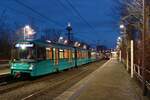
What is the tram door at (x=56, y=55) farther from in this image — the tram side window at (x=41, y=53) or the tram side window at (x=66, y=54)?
the tram side window at (x=66, y=54)

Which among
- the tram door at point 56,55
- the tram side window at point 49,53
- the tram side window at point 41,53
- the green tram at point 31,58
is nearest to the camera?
the green tram at point 31,58

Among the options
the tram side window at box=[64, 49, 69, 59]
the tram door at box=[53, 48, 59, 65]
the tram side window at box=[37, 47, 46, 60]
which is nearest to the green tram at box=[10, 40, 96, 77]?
the tram side window at box=[37, 47, 46, 60]

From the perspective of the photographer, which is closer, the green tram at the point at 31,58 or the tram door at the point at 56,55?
the green tram at the point at 31,58

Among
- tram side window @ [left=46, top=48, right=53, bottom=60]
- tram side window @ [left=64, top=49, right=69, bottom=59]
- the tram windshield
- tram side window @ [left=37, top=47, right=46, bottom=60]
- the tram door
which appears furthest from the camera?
tram side window @ [left=64, top=49, right=69, bottom=59]

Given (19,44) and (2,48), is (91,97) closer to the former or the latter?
(19,44)

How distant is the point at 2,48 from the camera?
7281cm

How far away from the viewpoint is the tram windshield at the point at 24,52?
26.5m

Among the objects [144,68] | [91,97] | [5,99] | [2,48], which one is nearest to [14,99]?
[5,99]

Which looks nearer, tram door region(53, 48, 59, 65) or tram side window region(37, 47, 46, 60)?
tram side window region(37, 47, 46, 60)

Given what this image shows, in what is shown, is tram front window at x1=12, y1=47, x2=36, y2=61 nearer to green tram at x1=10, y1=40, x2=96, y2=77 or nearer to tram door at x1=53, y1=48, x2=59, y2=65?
green tram at x1=10, y1=40, x2=96, y2=77

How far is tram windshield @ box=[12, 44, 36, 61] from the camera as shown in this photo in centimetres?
2648

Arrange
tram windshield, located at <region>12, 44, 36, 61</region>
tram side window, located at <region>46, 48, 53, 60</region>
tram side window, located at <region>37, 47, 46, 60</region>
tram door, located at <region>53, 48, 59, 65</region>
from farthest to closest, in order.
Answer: tram door, located at <region>53, 48, 59, 65</region>
tram side window, located at <region>46, 48, 53, 60</region>
tram side window, located at <region>37, 47, 46, 60</region>
tram windshield, located at <region>12, 44, 36, 61</region>

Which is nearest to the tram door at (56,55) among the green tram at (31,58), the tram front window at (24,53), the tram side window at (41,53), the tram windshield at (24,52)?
the green tram at (31,58)

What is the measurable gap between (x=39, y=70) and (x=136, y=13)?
28.7ft
